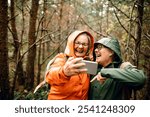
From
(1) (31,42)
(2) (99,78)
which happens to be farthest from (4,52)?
(1) (31,42)

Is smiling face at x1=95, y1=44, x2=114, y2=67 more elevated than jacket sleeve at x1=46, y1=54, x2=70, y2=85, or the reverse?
smiling face at x1=95, y1=44, x2=114, y2=67

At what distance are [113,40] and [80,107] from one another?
93cm

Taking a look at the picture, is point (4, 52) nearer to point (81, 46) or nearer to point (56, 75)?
point (81, 46)

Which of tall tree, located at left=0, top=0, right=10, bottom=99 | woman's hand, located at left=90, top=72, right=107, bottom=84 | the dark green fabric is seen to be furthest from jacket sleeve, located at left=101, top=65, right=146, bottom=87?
tall tree, located at left=0, top=0, right=10, bottom=99

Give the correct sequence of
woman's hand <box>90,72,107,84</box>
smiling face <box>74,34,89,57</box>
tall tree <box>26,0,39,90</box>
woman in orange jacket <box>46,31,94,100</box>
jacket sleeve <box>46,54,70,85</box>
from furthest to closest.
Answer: tall tree <box>26,0,39,90</box> → smiling face <box>74,34,89,57</box> → woman's hand <box>90,72,107,84</box> → woman in orange jacket <box>46,31,94,100</box> → jacket sleeve <box>46,54,70,85</box>

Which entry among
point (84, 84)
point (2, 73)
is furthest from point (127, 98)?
point (2, 73)

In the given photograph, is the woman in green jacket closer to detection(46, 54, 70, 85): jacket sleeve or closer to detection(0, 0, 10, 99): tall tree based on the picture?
detection(46, 54, 70, 85): jacket sleeve

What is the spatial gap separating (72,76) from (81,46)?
0.40 metres

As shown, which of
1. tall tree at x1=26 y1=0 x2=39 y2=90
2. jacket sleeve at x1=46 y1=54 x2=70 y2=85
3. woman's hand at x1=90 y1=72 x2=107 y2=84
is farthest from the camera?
tall tree at x1=26 y1=0 x2=39 y2=90

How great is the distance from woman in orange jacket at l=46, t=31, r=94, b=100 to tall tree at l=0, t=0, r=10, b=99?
9.07 feet

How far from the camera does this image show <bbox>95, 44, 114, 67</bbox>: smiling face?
3547 mm

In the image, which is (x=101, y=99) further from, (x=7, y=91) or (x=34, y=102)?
(x=7, y=91)

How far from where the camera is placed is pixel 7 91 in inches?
253

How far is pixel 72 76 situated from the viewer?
336 cm
